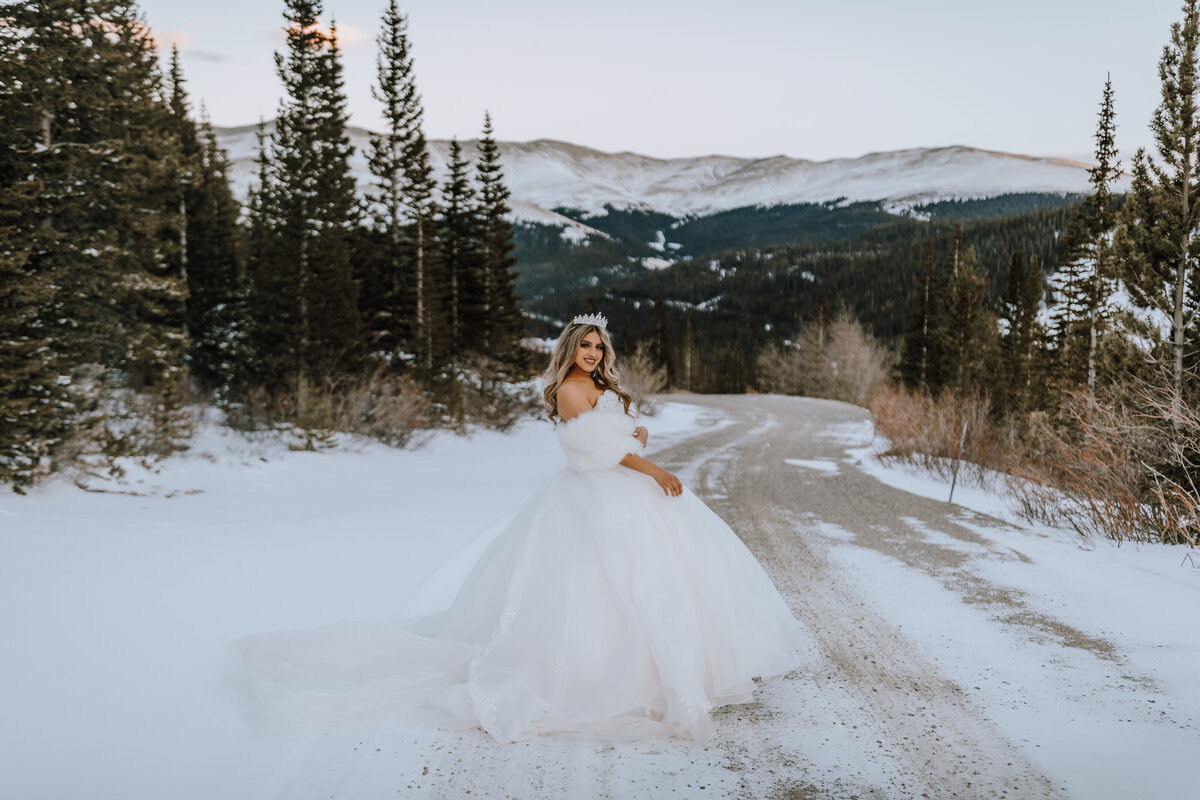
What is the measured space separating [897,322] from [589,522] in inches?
5521

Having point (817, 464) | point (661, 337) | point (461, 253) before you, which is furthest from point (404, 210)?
point (661, 337)

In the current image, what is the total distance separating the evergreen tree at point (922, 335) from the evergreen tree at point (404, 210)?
3369 centimetres

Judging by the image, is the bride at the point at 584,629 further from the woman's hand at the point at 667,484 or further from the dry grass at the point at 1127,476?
the dry grass at the point at 1127,476

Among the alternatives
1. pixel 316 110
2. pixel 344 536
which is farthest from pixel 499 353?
pixel 344 536

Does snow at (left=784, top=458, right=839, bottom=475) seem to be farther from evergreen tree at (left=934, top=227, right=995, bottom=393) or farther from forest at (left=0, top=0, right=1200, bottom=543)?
evergreen tree at (left=934, top=227, right=995, bottom=393)

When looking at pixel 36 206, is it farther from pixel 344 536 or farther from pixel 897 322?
pixel 897 322

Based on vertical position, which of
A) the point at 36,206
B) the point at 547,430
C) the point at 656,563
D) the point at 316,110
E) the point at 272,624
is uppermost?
the point at 316,110


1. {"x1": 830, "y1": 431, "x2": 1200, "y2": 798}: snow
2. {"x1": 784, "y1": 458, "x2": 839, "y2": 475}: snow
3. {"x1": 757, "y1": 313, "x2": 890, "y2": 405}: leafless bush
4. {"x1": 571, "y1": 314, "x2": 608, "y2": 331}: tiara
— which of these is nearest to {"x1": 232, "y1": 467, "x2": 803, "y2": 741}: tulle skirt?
{"x1": 571, "y1": 314, "x2": 608, "y2": 331}: tiara

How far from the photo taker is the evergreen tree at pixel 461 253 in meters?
30.3

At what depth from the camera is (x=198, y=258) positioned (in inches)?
1065

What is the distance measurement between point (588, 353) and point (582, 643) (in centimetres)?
157

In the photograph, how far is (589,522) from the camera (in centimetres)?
390

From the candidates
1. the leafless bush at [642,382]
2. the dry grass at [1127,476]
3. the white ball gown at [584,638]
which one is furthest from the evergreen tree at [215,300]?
the dry grass at [1127,476]

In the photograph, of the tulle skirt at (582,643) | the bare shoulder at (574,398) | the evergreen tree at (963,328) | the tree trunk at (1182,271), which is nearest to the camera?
the tulle skirt at (582,643)
